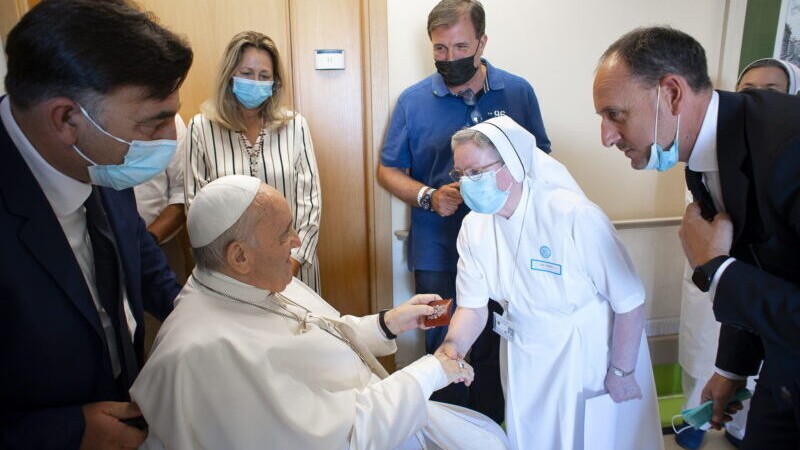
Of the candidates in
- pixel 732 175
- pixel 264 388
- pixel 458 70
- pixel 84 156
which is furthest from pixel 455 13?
pixel 264 388

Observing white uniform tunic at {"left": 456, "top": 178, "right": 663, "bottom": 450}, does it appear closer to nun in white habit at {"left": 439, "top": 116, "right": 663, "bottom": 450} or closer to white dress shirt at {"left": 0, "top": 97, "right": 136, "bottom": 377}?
nun in white habit at {"left": 439, "top": 116, "right": 663, "bottom": 450}

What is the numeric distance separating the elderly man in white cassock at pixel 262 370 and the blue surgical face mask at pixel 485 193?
52 centimetres

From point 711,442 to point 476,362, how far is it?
1.26 meters

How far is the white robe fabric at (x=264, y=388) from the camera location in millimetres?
1163

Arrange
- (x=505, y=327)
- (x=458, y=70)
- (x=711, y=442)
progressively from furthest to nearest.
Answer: (x=711, y=442), (x=458, y=70), (x=505, y=327)

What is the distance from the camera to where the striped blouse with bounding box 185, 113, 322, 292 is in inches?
88.3

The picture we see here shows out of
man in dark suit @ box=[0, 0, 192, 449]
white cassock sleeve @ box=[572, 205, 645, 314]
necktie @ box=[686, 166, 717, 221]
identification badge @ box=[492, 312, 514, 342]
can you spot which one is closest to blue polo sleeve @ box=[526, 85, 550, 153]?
white cassock sleeve @ box=[572, 205, 645, 314]

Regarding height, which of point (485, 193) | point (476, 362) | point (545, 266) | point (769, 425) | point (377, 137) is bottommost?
point (476, 362)

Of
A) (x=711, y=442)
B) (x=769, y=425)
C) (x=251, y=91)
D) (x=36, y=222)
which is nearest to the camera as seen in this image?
(x=36, y=222)

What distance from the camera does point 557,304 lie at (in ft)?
5.48

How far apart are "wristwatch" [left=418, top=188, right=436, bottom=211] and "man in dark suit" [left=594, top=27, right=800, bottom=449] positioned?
1074mm

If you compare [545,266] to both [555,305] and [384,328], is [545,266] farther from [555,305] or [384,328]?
[384,328]

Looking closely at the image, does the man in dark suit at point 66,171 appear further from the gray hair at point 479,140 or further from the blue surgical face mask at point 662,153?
the blue surgical face mask at point 662,153

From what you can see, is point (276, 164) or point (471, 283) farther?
point (276, 164)
